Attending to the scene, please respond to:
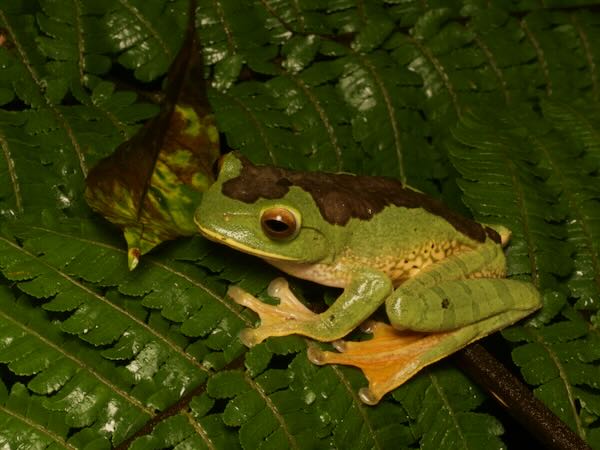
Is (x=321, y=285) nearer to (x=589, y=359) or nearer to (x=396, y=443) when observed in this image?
(x=396, y=443)

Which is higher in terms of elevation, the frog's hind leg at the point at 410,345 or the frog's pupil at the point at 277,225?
the frog's pupil at the point at 277,225

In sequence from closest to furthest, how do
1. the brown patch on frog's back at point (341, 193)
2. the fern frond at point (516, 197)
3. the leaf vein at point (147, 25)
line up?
1. the brown patch on frog's back at point (341, 193)
2. the fern frond at point (516, 197)
3. the leaf vein at point (147, 25)

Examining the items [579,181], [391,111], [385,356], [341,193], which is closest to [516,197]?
[579,181]

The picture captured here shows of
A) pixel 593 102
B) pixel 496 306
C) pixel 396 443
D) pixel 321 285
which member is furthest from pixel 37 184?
pixel 593 102

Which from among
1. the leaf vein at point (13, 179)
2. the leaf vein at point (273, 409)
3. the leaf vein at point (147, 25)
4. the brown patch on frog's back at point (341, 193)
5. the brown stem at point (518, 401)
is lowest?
the brown stem at point (518, 401)

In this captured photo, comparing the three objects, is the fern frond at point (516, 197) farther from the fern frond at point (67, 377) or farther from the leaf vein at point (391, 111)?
the fern frond at point (67, 377)

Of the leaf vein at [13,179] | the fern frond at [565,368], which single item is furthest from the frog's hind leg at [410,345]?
the leaf vein at [13,179]

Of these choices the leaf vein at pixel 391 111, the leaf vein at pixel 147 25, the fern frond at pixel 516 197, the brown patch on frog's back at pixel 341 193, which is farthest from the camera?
the leaf vein at pixel 391 111
